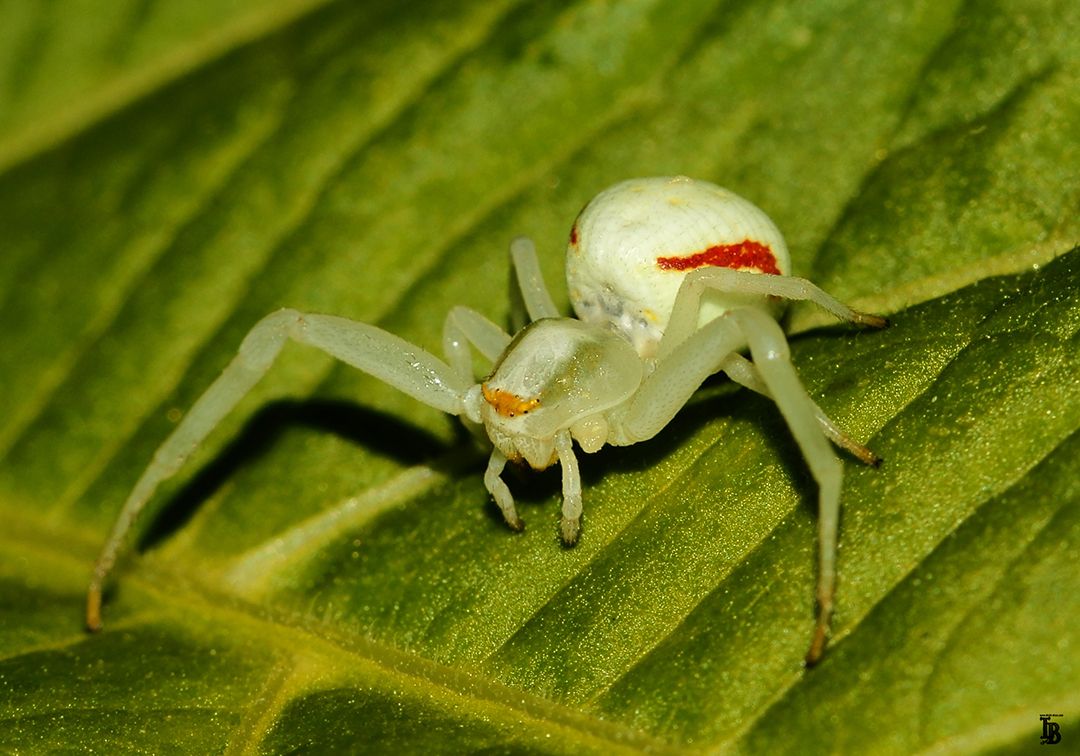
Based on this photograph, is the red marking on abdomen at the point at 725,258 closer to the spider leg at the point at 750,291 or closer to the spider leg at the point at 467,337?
the spider leg at the point at 750,291

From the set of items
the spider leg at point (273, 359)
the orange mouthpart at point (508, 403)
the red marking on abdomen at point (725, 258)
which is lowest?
the red marking on abdomen at point (725, 258)

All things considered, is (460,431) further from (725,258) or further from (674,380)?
(725,258)

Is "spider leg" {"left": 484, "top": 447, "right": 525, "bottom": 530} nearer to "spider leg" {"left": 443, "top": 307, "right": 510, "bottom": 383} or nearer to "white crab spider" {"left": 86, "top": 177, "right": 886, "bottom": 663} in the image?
"white crab spider" {"left": 86, "top": 177, "right": 886, "bottom": 663}

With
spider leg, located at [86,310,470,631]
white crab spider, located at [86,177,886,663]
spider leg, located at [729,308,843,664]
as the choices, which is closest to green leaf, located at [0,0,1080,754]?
spider leg, located at [729,308,843,664]

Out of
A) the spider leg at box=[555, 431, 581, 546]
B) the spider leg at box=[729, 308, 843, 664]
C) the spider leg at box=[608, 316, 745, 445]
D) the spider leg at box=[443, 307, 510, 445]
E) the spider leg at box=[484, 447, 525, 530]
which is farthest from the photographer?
the spider leg at box=[443, 307, 510, 445]

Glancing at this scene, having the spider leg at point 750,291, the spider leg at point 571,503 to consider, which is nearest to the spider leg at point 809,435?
the spider leg at point 750,291

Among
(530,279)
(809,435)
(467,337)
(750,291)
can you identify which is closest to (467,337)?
(467,337)

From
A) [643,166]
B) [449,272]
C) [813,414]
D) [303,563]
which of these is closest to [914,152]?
[643,166]
